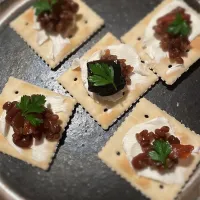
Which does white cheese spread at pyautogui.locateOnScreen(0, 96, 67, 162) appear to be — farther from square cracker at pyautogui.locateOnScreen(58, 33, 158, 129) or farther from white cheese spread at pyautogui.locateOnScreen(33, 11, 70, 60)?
white cheese spread at pyautogui.locateOnScreen(33, 11, 70, 60)

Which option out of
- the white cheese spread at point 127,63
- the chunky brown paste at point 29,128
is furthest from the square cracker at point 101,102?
the chunky brown paste at point 29,128

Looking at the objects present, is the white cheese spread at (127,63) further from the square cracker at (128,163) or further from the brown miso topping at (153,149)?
the brown miso topping at (153,149)

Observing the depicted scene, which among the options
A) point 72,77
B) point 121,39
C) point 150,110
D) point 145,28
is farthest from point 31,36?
point 150,110

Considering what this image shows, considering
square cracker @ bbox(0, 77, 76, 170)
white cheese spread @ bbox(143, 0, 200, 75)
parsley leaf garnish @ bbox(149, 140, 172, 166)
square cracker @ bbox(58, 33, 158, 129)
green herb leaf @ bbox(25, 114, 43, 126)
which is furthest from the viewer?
white cheese spread @ bbox(143, 0, 200, 75)

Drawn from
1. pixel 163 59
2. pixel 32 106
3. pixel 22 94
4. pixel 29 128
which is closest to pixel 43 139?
pixel 29 128

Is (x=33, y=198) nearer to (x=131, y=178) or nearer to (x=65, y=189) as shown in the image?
(x=65, y=189)

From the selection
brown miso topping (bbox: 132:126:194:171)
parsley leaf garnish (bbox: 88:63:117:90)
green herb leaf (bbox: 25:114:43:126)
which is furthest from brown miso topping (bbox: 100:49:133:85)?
green herb leaf (bbox: 25:114:43:126)

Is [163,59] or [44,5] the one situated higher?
[44,5]

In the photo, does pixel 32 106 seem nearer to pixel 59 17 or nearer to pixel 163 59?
pixel 59 17
